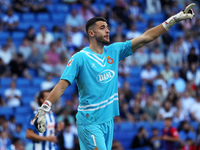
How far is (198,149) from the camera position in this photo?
14297 millimetres

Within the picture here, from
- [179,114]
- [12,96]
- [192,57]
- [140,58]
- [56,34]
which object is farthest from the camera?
[192,57]

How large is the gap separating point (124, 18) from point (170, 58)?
9.00 feet

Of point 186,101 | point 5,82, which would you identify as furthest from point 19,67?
point 186,101

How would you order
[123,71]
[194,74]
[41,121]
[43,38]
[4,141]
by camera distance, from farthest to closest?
[194,74] < [123,71] < [43,38] < [4,141] < [41,121]

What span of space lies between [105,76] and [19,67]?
30.5 feet

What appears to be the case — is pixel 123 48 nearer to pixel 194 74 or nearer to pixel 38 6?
pixel 194 74

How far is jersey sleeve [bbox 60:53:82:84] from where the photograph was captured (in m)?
6.02

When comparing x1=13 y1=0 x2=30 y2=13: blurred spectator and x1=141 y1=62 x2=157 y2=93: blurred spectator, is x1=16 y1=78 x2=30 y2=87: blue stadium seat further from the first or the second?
x1=141 y1=62 x2=157 y2=93: blurred spectator

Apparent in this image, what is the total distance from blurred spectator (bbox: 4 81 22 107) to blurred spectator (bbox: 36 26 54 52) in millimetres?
2330

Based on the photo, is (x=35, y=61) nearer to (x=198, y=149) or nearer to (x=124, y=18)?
(x=124, y=18)

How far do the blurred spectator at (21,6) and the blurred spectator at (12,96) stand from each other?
4.22 meters

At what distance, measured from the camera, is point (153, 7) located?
20.6 m

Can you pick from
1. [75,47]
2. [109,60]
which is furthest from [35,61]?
[109,60]

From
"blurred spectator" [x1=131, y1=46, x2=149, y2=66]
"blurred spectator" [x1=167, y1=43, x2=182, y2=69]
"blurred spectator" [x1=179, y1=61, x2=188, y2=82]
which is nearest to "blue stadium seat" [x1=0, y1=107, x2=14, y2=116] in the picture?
"blurred spectator" [x1=131, y1=46, x2=149, y2=66]
